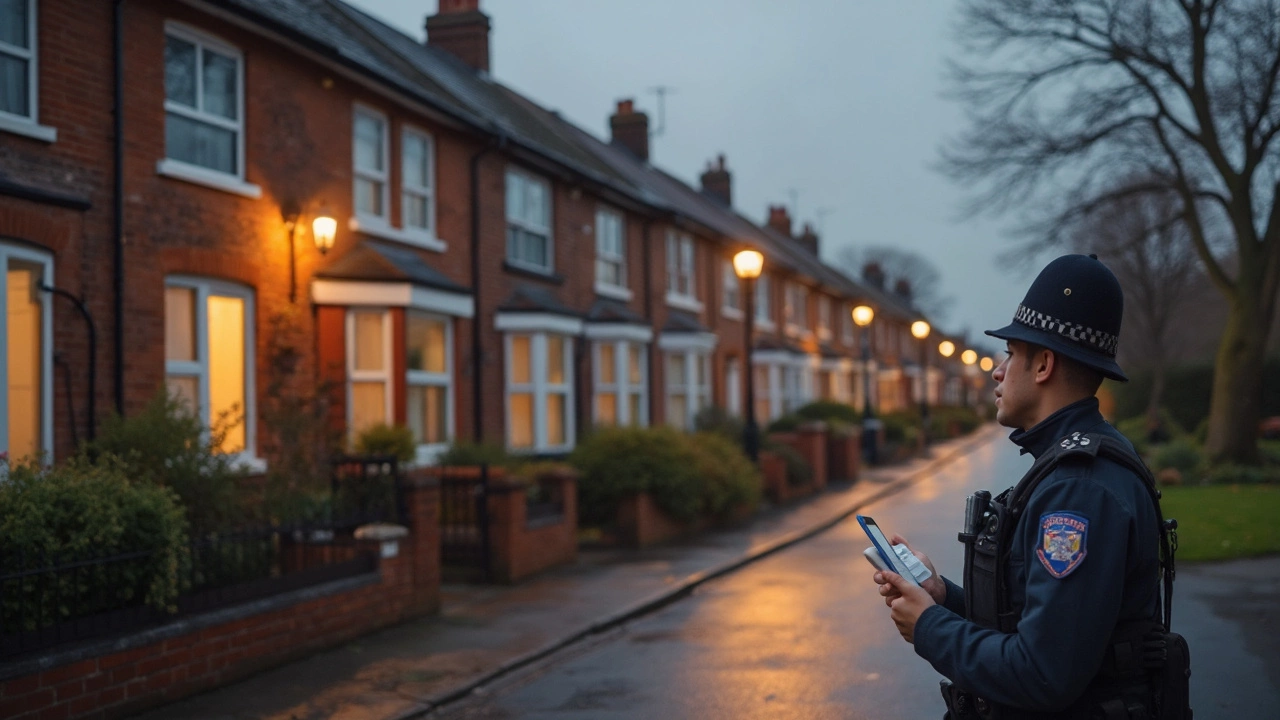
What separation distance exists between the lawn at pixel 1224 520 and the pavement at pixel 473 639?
482 cm

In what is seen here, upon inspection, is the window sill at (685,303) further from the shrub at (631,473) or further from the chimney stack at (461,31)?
the shrub at (631,473)

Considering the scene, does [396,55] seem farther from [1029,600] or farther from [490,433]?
[1029,600]

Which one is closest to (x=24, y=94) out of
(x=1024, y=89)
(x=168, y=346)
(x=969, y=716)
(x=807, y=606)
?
(x=168, y=346)

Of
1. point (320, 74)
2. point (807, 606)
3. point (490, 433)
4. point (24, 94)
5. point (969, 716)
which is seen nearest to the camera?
point (969, 716)

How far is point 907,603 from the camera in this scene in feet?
8.46

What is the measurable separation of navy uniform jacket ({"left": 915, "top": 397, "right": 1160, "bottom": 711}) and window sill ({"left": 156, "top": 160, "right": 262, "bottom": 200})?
10.3m

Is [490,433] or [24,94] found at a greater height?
[24,94]

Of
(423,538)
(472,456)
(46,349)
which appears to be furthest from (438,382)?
(46,349)

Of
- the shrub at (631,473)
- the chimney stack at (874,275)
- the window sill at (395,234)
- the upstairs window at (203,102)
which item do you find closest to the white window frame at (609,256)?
the window sill at (395,234)

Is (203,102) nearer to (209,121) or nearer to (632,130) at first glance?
(209,121)

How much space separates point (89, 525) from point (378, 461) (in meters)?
3.45

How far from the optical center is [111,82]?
34.7 ft

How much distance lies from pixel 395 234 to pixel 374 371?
6.25ft

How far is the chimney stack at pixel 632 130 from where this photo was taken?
34000mm
